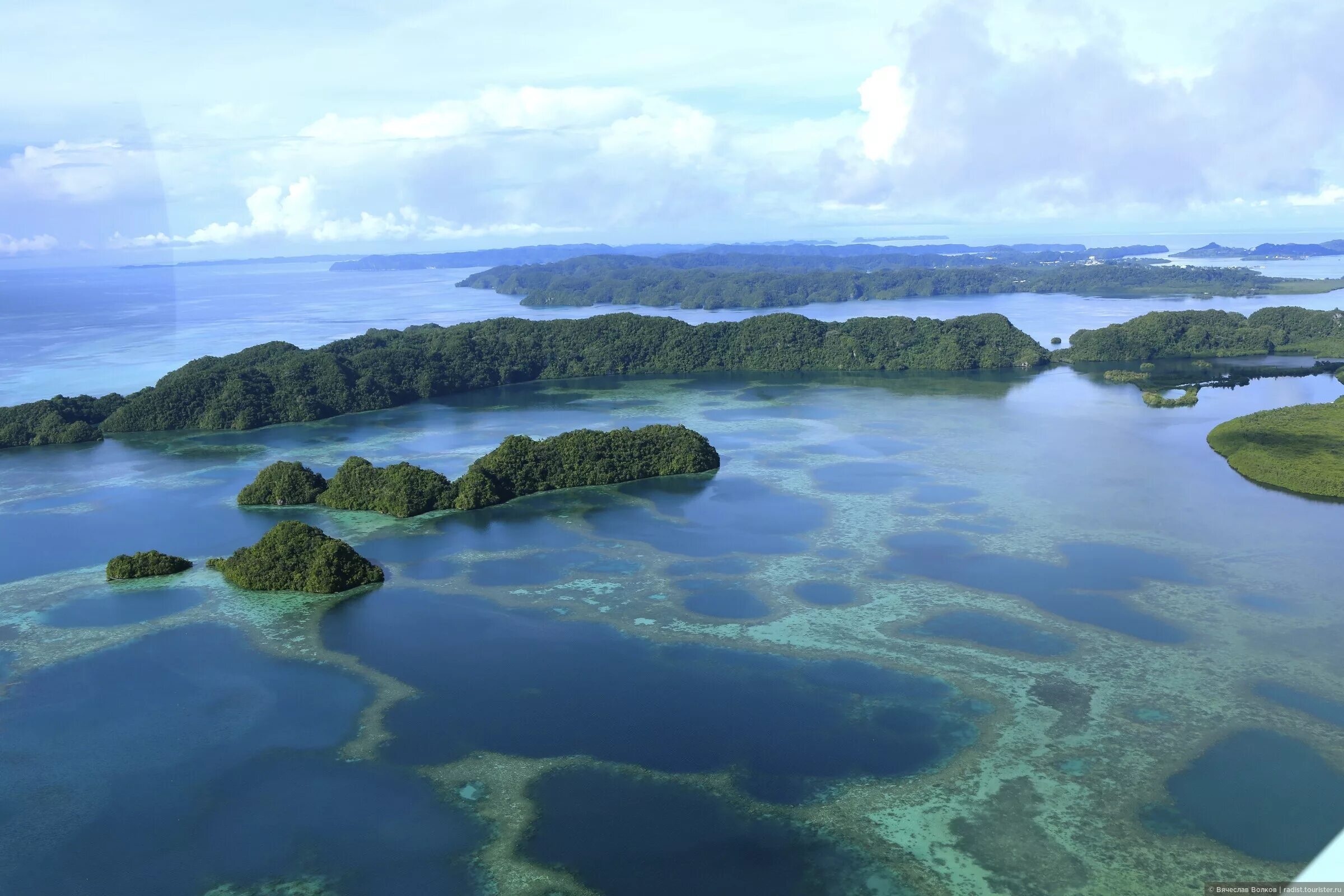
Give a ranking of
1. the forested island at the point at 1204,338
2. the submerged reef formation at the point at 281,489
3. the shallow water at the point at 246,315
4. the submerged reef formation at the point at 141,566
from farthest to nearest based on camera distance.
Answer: the forested island at the point at 1204,338, the shallow water at the point at 246,315, the submerged reef formation at the point at 281,489, the submerged reef formation at the point at 141,566

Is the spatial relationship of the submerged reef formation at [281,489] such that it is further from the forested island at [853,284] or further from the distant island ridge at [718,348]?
the forested island at [853,284]

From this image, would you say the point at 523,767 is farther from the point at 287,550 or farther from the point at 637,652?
the point at 287,550

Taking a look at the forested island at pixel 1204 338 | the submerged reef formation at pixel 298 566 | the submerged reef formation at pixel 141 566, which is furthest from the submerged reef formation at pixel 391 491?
the forested island at pixel 1204 338

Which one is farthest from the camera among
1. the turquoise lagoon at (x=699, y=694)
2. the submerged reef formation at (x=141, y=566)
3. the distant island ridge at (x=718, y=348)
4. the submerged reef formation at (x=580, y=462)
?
the distant island ridge at (x=718, y=348)

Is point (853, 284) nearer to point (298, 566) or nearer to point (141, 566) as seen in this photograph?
point (298, 566)

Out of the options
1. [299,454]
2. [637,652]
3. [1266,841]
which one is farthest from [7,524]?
[1266,841]

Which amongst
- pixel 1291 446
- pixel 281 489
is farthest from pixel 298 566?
pixel 1291 446
